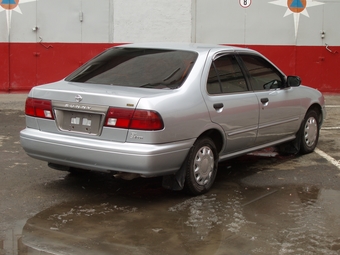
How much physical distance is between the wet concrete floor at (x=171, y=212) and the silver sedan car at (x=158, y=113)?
0.34 meters

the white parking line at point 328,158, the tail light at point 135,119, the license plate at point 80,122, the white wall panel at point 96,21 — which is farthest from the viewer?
the white wall panel at point 96,21

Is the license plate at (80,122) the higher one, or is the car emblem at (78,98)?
the car emblem at (78,98)

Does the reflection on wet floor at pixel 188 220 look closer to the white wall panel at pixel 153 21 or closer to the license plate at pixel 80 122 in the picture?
the license plate at pixel 80 122

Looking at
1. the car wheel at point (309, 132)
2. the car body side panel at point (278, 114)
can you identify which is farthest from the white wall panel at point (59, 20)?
the car body side panel at point (278, 114)

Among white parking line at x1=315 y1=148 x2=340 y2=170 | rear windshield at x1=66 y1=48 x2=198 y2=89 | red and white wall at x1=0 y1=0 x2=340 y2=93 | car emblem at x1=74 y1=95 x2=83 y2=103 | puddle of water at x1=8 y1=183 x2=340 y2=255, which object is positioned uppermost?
red and white wall at x1=0 y1=0 x2=340 y2=93

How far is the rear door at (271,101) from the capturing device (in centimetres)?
721

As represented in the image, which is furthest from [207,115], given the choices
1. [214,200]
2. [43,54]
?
[43,54]

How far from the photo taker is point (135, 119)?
5.63 metres

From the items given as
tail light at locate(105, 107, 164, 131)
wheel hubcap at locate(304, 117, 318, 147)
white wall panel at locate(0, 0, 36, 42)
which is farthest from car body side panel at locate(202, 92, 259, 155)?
white wall panel at locate(0, 0, 36, 42)

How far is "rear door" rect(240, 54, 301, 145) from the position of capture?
7.21 metres

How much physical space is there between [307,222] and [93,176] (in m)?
2.58

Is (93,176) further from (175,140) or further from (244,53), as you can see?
(244,53)

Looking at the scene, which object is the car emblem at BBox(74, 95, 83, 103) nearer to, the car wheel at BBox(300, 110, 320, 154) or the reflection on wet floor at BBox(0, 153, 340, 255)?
the reflection on wet floor at BBox(0, 153, 340, 255)

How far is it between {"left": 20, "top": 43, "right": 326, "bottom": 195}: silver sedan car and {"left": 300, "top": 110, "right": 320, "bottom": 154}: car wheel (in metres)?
0.90
